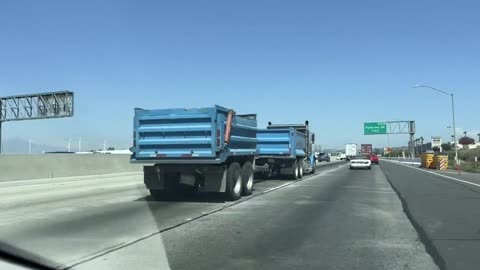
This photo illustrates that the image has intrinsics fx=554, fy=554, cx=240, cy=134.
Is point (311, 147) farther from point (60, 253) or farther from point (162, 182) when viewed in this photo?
point (60, 253)

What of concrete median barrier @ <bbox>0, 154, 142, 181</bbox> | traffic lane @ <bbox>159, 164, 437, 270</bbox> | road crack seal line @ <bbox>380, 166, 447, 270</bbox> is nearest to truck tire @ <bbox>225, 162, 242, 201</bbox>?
traffic lane @ <bbox>159, 164, 437, 270</bbox>

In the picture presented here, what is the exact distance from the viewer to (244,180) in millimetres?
18094

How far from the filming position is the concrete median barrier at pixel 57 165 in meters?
26.2

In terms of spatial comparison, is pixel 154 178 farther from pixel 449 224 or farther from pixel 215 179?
pixel 449 224

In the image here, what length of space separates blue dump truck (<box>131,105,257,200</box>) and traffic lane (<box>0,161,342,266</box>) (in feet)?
2.02

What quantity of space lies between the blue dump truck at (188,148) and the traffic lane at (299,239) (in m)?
1.42

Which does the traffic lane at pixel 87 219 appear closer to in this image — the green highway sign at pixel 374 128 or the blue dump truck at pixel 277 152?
the blue dump truck at pixel 277 152

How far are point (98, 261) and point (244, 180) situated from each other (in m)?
10.5

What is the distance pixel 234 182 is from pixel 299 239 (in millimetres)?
7140

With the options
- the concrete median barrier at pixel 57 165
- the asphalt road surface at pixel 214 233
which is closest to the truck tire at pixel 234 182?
the asphalt road surface at pixel 214 233

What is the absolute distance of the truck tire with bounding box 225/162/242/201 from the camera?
53.6 feet

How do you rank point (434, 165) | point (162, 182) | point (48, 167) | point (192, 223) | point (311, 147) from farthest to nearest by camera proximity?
point (434, 165) → point (311, 147) → point (48, 167) → point (162, 182) → point (192, 223)

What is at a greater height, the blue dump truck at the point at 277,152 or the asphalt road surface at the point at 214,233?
the blue dump truck at the point at 277,152

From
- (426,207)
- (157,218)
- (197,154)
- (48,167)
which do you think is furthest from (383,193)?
(48,167)
